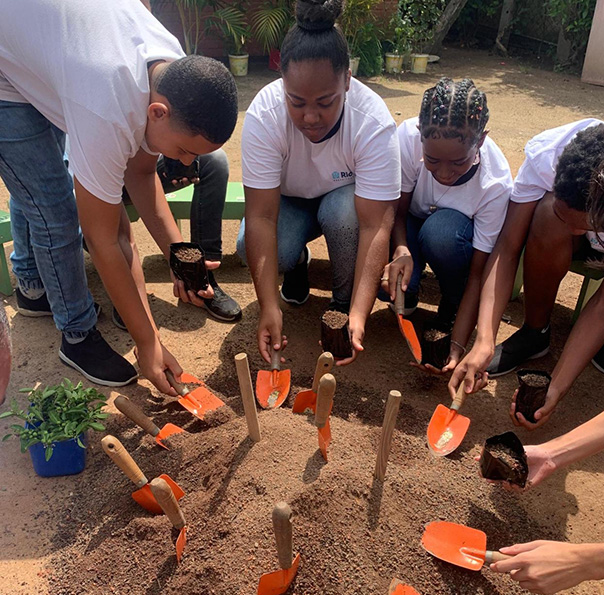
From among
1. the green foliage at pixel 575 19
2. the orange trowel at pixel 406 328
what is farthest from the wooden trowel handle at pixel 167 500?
the green foliage at pixel 575 19

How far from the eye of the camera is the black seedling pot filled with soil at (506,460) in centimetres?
171

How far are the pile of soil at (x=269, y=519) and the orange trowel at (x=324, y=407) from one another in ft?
0.19

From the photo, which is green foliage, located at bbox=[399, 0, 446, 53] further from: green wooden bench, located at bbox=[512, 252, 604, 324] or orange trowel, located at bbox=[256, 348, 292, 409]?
orange trowel, located at bbox=[256, 348, 292, 409]

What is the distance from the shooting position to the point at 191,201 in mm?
3070

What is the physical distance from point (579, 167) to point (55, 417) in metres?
1.94

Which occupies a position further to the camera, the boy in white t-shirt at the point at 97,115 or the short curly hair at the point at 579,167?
the short curly hair at the point at 579,167

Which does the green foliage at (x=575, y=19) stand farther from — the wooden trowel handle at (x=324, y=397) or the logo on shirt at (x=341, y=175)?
the wooden trowel handle at (x=324, y=397)

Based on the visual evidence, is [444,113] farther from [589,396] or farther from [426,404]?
[589,396]

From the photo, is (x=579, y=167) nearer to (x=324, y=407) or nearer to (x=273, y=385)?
(x=324, y=407)

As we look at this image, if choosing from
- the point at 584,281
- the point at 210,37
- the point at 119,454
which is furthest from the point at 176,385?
the point at 210,37

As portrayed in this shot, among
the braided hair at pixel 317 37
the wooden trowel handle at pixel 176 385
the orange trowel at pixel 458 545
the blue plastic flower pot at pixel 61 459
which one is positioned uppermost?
the braided hair at pixel 317 37

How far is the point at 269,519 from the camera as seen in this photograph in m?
1.64

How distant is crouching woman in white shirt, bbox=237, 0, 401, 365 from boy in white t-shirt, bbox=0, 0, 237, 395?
448mm

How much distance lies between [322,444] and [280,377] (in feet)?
1.71
